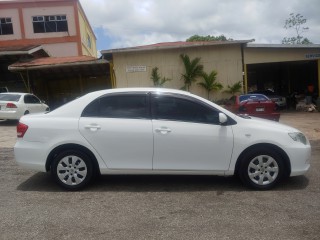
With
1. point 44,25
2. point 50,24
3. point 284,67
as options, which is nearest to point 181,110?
point 284,67

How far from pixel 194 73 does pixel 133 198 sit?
14751 mm

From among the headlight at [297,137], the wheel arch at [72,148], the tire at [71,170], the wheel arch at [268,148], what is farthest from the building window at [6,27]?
the headlight at [297,137]

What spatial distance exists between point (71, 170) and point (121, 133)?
3.22 ft

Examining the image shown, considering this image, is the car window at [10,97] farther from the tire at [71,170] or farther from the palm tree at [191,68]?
the tire at [71,170]

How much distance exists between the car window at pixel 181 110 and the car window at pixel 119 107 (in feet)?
0.62

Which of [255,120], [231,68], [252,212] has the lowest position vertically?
[252,212]

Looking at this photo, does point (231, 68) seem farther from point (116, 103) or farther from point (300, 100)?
→ point (116, 103)

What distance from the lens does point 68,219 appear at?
14.0 ft

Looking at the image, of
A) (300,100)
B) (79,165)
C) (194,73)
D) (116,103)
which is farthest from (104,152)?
(300,100)

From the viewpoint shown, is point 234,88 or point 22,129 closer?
point 22,129

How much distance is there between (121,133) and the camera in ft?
17.3

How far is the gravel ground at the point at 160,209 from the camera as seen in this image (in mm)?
3869

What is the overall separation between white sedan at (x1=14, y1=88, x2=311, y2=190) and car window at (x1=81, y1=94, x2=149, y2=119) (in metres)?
0.02

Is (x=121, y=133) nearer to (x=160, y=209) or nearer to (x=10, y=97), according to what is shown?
(x=160, y=209)
